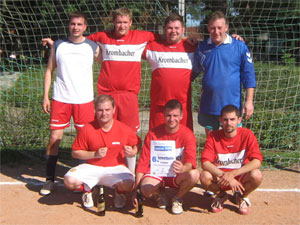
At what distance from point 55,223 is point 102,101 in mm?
1253

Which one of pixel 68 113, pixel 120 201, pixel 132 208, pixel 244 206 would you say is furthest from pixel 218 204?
pixel 68 113

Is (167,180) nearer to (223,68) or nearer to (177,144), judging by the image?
(177,144)

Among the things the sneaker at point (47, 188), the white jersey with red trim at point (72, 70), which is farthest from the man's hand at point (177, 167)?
the sneaker at point (47, 188)

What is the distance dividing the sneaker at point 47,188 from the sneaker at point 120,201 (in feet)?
2.85

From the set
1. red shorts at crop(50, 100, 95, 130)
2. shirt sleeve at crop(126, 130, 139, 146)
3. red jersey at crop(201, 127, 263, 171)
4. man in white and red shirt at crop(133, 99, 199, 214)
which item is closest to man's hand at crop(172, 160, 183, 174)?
man in white and red shirt at crop(133, 99, 199, 214)

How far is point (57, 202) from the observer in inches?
140

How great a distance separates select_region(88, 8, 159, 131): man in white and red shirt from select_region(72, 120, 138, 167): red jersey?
0.96 feet

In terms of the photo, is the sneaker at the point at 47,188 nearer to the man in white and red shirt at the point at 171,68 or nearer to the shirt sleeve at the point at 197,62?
the man in white and red shirt at the point at 171,68

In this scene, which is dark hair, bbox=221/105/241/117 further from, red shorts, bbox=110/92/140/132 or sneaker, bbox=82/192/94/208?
sneaker, bbox=82/192/94/208

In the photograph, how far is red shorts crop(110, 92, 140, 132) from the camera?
12.2 ft

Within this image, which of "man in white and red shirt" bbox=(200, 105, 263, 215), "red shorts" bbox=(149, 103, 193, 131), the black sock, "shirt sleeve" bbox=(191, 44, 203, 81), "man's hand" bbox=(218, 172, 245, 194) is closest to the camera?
"man's hand" bbox=(218, 172, 245, 194)

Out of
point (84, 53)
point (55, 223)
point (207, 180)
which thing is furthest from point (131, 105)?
point (55, 223)

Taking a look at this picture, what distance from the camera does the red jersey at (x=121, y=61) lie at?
12.1 feet

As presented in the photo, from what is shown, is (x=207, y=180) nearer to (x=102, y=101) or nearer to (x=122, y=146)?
(x=122, y=146)
